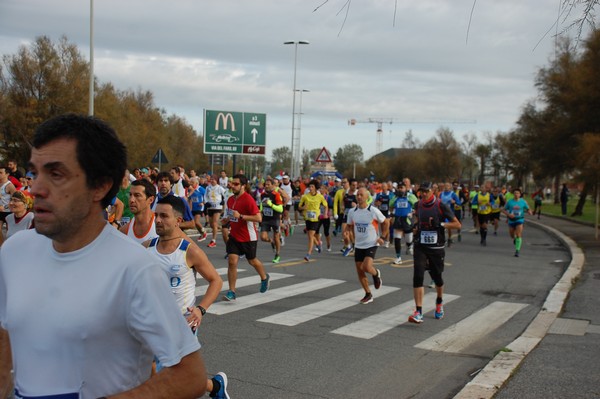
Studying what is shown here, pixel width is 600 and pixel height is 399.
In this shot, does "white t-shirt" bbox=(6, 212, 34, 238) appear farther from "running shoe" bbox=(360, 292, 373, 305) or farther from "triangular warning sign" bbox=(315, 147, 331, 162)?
"triangular warning sign" bbox=(315, 147, 331, 162)

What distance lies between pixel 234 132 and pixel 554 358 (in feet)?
93.9

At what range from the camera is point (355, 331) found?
8.84 metres

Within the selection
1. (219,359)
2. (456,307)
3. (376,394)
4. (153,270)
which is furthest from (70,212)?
(456,307)

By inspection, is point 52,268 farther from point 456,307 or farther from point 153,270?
point 456,307

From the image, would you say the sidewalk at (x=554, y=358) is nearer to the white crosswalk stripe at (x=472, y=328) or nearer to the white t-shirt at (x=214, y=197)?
the white crosswalk stripe at (x=472, y=328)

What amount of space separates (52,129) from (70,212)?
279 mm

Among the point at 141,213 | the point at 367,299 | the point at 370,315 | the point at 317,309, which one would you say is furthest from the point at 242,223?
the point at 141,213

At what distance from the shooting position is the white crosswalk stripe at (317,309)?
30.7ft

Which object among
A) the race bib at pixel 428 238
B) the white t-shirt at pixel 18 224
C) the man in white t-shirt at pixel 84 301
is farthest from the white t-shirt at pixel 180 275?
the race bib at pixel 428 238

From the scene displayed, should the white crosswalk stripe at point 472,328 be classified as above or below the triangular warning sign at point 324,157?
below

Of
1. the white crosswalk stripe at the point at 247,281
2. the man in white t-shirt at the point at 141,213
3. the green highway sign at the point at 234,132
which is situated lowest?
the white crosswalk stripe at the point at 247,281

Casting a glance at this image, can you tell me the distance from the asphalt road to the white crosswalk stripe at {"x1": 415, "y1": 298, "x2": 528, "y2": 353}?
0.6 inches

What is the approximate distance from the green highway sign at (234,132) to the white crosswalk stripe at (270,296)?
72.0 feet

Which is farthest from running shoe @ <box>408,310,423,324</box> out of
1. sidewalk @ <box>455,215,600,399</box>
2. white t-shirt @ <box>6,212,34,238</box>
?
white t-shirt @ <box>6,212,34,238</box>
